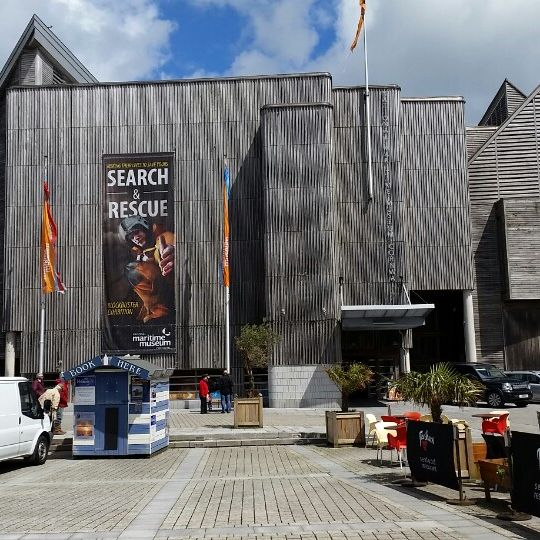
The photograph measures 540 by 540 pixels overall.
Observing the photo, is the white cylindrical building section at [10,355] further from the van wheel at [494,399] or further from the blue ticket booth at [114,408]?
the van wheel at [494,399]

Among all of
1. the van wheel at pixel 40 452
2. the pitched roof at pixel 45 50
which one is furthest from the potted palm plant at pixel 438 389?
the pitched roof at pixel 45 50

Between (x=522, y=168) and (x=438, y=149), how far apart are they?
17.4ft

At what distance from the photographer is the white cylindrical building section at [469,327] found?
33.8 metres

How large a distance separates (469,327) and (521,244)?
16.9 ft

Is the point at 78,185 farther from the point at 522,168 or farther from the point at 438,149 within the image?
the point at 522,168

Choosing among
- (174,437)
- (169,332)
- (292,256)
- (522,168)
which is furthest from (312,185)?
(174,437)

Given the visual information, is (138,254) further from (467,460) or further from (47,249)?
(467,460)

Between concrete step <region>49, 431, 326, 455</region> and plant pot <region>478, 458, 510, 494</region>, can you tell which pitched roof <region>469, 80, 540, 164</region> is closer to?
concrete step <region>49, 431, 326, 455</region>

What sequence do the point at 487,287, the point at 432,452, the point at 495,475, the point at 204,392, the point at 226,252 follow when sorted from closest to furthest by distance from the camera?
the point at 495,475 → the point at 432,452 → the point at 204,392 → the point at 226,252 → the point at 487,287

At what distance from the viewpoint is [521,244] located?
1373 inches

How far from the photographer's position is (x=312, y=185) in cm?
3148

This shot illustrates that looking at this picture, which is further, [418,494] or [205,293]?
[205,293]

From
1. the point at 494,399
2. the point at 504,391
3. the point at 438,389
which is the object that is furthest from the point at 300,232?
the point at 438,389

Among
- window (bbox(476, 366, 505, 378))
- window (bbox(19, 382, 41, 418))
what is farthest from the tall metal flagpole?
window (bbox(19, 382, 41, 418))
